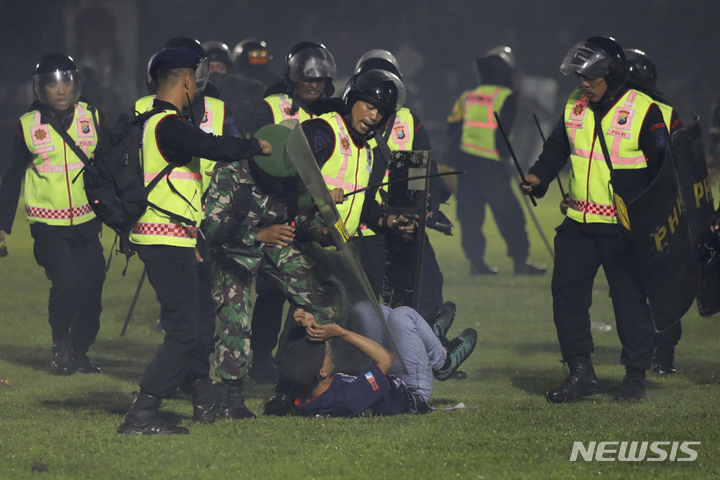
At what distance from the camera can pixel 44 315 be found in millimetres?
9672

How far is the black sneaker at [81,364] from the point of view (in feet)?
24.0

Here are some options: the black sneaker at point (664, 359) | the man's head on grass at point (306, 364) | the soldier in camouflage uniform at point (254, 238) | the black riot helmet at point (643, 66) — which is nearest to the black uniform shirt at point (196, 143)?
the soldier in camouflage uniform at point (254, 238)

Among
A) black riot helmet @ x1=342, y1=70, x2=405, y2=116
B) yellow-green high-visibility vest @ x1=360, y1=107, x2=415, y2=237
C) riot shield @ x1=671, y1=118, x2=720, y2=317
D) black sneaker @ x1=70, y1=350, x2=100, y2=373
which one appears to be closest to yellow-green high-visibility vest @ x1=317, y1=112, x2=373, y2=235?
black riot helmet @ x1=342, y1=70, x2=405, y2=116

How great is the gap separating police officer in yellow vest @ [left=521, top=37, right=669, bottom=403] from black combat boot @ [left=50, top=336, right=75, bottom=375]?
3.26m

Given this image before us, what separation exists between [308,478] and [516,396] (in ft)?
7.10

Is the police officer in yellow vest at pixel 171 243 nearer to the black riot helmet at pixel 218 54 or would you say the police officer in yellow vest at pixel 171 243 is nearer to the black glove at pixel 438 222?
the black glove at pixel 438 222

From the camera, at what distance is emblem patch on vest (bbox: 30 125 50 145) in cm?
711

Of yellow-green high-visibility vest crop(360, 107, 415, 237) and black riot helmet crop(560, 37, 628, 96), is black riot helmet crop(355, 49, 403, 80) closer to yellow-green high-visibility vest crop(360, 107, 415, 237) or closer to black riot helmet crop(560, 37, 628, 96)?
yellow-green high-visibility vest crop(360, 107, 415, 237)

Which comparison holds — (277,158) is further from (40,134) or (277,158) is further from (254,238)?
(40,134)

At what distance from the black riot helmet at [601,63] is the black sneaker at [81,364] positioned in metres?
3.77

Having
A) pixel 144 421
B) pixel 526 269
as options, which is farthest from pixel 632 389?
pixel 526 269

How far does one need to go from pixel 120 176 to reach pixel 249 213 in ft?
2.88

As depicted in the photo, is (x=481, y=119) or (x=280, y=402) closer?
(x=280, y=402)

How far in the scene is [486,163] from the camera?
12.6 meters
